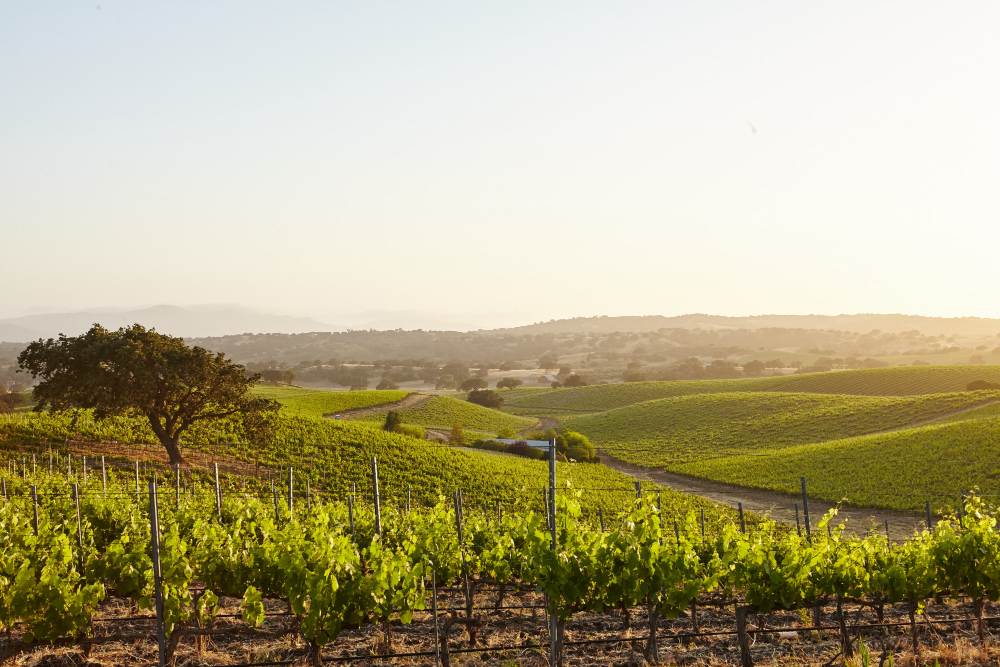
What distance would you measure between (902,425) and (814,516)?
1161 inches

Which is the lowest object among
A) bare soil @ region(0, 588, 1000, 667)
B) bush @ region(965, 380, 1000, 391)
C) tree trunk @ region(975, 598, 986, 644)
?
bush @ region(965, 380, 1000, 391)

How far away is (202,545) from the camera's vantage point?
14.4 m

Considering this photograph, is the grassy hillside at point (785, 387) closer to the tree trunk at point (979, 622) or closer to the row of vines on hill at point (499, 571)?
the tree trunk at point (979, 622)

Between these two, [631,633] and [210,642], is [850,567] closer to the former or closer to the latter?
[631,633]

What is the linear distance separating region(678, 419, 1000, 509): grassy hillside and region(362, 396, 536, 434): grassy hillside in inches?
1138

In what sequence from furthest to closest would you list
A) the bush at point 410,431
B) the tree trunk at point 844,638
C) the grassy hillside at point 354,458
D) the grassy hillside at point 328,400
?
the grassy hillside at point 328,400 < the bush at point 410,431 < the grassy hillside at point 354,458 < the tree trunk at point 844,638

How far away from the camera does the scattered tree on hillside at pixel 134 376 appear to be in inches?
1469

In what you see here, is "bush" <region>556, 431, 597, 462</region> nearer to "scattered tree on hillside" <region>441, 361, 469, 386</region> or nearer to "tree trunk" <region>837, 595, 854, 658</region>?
"tree trunk" <region>837, 595, 854, 658</region>

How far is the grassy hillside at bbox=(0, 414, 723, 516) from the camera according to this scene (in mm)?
43500

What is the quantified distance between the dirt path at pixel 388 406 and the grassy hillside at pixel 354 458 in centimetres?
2198

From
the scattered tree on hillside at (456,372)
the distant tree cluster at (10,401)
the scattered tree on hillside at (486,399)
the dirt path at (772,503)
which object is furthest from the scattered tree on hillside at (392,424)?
the scattered tree on hillside at (456,372)

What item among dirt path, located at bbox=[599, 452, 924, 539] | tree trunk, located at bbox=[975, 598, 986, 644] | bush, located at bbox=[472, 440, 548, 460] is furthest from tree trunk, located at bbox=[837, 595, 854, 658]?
bush, located at bbox=[472, 440, 548, 460]

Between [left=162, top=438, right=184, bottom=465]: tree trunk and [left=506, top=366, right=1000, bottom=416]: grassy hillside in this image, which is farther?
[left=506, top=366, right=1000, bottom=416]: grassy hillside

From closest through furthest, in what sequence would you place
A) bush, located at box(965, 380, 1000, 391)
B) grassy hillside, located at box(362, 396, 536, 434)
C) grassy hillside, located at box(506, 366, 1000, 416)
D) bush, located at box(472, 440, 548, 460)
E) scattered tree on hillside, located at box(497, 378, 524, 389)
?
bush, located at box(472, 440, 548, 460) < bush, located at box(965, 380, 1000, 391) < grassy hillside, located at box(362, 396, 536, 434) < grassy hillside, located at box(506, 366, 1000, 416) < scattered tree on hillside, located at box(497, 378, 524, 389)
